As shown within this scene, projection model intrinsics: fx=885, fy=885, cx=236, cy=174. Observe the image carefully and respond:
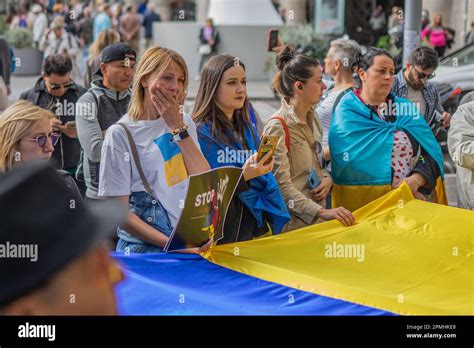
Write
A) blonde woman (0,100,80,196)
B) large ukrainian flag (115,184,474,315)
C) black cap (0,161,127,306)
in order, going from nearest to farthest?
black cap (0,161,127,306)
large ukrainian flag (115,184,474,315)
blonde woman (0,100,80,196)

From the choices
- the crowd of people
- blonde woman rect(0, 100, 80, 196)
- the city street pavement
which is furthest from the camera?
the city street pavement

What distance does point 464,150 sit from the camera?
547 cm

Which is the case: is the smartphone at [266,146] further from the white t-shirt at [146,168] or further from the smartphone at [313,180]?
the smartphone at [313,180]

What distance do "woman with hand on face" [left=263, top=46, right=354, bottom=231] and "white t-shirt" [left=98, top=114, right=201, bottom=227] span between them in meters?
1.10

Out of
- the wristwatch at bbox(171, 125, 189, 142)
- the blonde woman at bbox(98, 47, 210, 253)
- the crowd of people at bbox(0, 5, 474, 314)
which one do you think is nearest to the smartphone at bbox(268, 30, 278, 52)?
the crowd of people at bbox(0, 5, 474, 314)

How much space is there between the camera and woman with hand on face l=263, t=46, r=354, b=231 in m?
5.24

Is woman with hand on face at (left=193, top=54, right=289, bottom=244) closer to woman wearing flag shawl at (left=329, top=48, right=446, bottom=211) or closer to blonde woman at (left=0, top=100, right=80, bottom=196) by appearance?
woman wearing flag shawl at (left=329, top=48, right=446, bottom=211)

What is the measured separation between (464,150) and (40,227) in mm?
4279

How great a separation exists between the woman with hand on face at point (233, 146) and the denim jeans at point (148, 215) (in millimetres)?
720

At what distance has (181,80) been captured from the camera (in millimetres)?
4480
